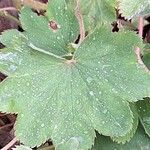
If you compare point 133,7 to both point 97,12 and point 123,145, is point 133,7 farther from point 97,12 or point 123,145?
point 123,145

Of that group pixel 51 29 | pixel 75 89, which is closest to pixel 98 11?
pixel 51 29

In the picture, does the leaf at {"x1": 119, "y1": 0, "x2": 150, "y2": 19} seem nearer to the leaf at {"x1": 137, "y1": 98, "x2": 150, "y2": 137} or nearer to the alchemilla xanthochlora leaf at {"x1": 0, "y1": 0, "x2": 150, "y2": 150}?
the alchemilla xanthochlora leaf at {"x1": 0, "y1": 0, "x2": 150, "y2": 150}

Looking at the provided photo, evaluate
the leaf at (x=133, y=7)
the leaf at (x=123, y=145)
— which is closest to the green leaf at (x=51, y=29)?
the leaf at (x=133, y=7)

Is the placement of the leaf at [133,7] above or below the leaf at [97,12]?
above

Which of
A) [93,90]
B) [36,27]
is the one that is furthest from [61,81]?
[36,27]

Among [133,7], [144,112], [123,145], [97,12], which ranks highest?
[133,7]

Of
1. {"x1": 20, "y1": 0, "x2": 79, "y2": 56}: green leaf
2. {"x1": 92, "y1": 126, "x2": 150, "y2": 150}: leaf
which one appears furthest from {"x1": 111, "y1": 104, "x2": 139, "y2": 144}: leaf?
{"x1": 20, "y1": 0, "x2": 79, "y2": 56}: green leaf

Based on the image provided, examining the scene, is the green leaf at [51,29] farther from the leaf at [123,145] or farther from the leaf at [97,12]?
the leaf at [123,145]
